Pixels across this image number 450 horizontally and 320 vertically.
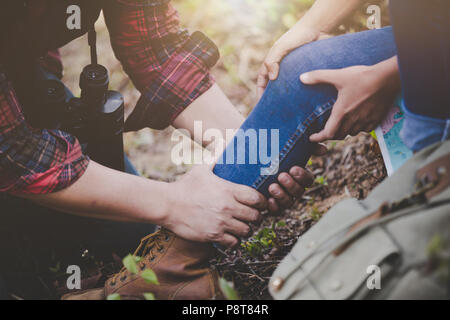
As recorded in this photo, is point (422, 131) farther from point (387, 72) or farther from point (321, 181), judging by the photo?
point (321, 181)

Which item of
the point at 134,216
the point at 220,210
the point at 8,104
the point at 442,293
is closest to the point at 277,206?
the point at 220,210

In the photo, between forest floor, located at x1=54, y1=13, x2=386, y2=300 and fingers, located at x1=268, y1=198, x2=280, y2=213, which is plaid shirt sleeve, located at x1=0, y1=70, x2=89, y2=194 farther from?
forest floor, located at x1=54, y1=13, x2=386, y2=300

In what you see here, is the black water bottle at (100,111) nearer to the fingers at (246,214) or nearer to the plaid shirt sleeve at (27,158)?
the plaid shirt sleeve at (27,158)

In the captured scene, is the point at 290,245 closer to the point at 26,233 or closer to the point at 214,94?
the point at 214,94

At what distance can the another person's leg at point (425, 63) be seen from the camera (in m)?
0.99

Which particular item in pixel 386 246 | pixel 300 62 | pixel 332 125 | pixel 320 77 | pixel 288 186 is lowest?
pixel 386 246

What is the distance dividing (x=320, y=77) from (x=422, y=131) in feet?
1.18

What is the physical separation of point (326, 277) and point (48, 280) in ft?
4.41

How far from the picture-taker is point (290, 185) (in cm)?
138

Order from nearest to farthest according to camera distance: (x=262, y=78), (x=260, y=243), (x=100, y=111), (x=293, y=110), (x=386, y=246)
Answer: (x=386, y=246)
(x=293, y=110)
(x=262, y=78)
(x=100, y=111)
(x=260, y=243)

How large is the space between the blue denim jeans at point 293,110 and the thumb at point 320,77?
3cm

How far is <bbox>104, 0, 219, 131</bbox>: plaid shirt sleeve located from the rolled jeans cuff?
0.91 meters

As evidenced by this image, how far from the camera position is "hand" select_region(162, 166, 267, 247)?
1367 millimetres

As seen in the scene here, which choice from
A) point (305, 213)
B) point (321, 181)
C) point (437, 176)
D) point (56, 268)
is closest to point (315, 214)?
point (305, 213)
